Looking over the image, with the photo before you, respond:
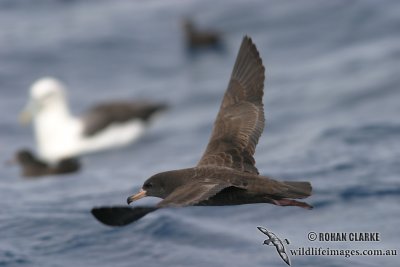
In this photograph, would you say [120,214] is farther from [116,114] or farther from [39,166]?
[116,114]

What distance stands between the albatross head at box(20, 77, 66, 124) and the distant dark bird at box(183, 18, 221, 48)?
4.20 metres

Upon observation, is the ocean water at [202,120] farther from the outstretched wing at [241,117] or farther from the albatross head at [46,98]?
the outstretched wing at [241,117]

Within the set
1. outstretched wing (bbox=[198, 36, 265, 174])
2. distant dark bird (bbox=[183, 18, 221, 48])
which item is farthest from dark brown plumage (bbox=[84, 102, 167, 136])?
outstretched wing (bbox=[198, 36, 265, 174])

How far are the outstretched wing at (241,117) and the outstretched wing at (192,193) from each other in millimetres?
1032

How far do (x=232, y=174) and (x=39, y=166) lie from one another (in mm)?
7240

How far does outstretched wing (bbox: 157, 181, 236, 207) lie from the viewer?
6.68 m

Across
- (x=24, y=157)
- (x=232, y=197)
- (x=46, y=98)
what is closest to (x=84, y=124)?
(x=46, y=98)

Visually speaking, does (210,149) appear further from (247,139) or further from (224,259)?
(224,259)

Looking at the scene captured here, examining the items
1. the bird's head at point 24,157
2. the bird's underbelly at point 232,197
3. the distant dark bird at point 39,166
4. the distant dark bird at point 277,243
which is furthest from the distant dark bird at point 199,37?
the bird's underbelly at point 232,197

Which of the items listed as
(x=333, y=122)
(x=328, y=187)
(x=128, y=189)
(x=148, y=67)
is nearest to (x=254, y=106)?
(x=328, y=187)

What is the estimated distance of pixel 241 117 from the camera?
8.61m

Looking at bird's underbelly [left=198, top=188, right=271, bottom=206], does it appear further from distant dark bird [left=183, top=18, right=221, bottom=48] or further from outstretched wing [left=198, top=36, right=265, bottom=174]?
distant dark bird [left=183, top=18, right=221, bottom=48]

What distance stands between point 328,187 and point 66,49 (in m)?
10.5

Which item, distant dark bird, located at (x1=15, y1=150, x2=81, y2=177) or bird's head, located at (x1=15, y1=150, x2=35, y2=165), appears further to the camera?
bird's head, located at (x1=15, y1=150, x2=35, y2=165)
